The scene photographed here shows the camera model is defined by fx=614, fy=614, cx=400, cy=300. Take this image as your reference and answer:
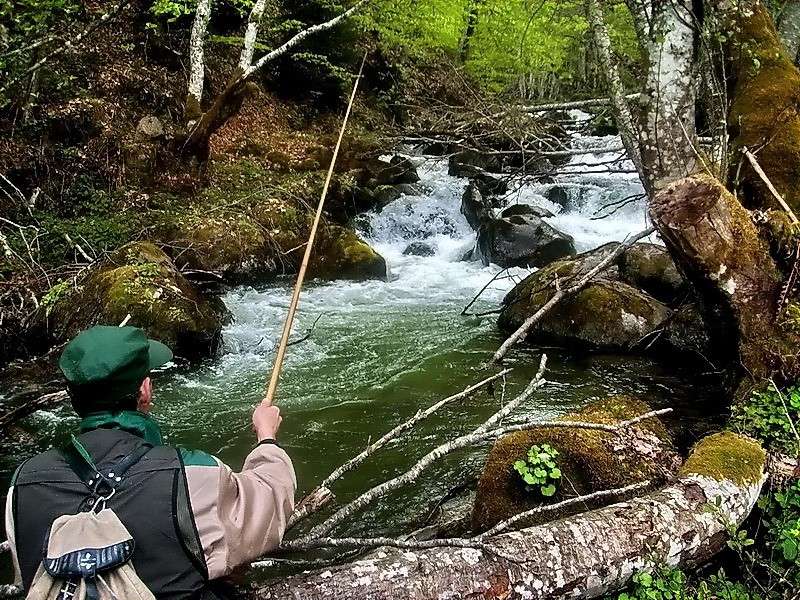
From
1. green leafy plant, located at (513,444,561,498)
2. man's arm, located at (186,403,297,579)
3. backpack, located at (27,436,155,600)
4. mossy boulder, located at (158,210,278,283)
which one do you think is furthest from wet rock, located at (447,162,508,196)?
backpack, located at (27,436,155,600)

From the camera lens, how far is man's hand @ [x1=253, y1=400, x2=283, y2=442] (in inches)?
81.5

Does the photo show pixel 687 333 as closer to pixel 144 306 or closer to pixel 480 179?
pixel 144 306

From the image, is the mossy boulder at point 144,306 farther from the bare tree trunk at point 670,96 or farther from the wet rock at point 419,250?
the wet rock at point 419,250

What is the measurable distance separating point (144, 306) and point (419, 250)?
709 centimetres

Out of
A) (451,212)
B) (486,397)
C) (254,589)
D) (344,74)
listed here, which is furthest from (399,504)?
(344,74)

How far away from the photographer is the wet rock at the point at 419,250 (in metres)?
13.2

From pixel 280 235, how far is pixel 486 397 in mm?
5848

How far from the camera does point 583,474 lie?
12.0ft

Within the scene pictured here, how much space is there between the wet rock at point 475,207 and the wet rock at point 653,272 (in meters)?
4.63

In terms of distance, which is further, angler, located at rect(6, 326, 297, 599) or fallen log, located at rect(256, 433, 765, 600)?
fallen log, located at rect(256, 433, 765, 600)

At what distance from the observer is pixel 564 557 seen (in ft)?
8.92

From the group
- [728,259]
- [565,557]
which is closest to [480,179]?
[728,259]

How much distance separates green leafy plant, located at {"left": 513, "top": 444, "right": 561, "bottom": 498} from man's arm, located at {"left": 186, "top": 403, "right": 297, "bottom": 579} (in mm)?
1980

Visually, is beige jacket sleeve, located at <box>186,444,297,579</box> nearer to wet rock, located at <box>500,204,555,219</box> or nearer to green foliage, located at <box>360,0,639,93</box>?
wet rock, located at <box>500,204,555,219</box>
